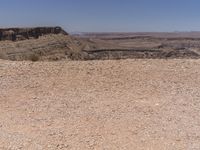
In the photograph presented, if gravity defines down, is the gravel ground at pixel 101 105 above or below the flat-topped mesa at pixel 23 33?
above

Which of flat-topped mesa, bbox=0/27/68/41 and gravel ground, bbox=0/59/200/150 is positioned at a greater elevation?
gravel ground, bbox=0/59/200/150

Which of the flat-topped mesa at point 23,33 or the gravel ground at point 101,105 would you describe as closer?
the gravel ground at point 101,105

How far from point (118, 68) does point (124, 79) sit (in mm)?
865

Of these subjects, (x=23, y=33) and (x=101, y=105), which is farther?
(x=23, y=33)

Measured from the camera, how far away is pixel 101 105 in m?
7.67

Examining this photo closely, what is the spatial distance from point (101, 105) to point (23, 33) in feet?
186

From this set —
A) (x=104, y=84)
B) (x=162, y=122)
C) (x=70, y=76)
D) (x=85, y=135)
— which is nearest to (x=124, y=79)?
(x=104, y=84)

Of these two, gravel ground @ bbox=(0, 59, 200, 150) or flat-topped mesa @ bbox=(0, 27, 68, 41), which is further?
flat-topped mesa @ bbox=(0, 27, 68, 41)

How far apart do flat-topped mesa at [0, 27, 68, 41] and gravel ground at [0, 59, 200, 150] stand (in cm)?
5123

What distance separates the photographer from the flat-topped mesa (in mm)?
60594

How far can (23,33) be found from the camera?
62812 millimetres

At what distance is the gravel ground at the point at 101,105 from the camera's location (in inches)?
Result: 241

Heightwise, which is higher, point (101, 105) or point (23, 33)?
point (101, 105)

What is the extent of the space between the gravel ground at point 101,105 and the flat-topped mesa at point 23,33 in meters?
51.2
